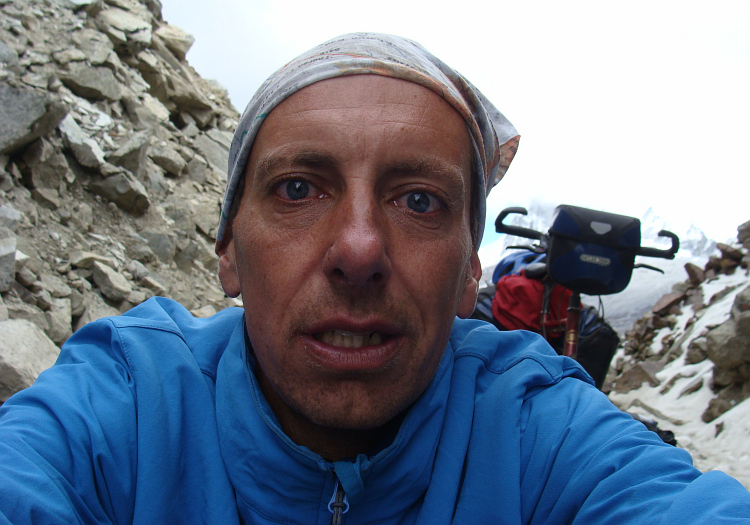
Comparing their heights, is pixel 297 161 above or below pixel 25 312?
above

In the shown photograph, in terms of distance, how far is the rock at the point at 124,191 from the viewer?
657 centimetres

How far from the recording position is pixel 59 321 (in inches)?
178

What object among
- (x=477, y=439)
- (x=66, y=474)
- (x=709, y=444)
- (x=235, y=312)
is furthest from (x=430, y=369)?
(x=709, y=444)

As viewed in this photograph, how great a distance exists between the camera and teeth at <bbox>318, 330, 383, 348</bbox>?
1.31 m

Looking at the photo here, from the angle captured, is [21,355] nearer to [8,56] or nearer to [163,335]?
[163,335]

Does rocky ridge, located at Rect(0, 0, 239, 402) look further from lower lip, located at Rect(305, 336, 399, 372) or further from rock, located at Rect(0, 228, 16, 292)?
lower lip, located at Rect(305, 336, 399, 372)

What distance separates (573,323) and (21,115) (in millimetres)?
6005

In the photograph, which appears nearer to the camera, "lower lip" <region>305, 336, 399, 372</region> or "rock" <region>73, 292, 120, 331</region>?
"lower lip" <region>305, 336, 399, 372</region>

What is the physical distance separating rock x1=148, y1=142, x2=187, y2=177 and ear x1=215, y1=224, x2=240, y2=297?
7566mm

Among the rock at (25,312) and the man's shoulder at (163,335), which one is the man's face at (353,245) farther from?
the rock at (25,312)

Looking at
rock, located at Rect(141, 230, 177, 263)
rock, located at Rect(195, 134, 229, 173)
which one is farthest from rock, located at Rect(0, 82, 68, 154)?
rock, located at Rect(195, 134, 229, 173)

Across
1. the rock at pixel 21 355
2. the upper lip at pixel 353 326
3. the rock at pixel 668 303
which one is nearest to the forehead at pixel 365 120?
the upper lip at pixel 353 326

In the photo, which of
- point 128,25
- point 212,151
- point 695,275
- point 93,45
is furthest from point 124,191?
point 695,275

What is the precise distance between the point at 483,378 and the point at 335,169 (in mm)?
873
